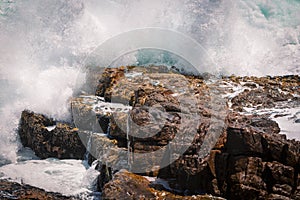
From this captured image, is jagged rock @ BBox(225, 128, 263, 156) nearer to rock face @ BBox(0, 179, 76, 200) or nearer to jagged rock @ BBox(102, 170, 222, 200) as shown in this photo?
jagged rock @ BBox(102, 170, 222, 200)

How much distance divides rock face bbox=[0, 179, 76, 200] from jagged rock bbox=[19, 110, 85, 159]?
659cm

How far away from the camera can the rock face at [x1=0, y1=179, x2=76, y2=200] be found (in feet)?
71.2

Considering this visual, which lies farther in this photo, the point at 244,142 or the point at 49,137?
the point at 49,137

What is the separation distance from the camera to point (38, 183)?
24.3 metres

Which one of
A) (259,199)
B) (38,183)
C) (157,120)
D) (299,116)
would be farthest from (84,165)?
(299,116)

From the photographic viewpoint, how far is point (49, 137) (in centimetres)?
3148

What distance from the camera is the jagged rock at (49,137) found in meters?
30.0

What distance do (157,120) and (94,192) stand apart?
6791mm

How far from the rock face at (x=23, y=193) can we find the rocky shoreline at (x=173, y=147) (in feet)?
1.32

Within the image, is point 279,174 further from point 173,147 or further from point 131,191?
point 131,191

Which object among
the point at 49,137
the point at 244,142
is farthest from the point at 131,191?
the point at 49,137

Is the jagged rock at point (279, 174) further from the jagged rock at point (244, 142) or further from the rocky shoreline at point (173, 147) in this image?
the jagged rock at point (244, 142)

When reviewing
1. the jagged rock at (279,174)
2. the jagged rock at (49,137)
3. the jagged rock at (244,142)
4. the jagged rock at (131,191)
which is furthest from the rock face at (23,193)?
the jagged rock at (279,174)

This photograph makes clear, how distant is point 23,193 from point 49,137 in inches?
375
